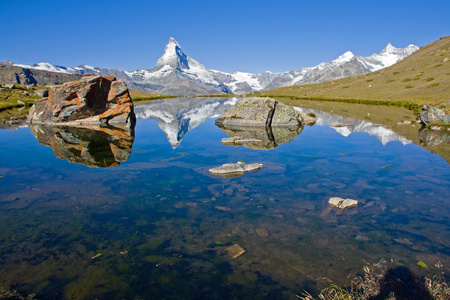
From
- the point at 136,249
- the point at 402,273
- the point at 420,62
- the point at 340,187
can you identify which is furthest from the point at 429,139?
the point at 420,62

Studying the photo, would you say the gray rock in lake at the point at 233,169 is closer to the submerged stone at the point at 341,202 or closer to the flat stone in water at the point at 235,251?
the submerged stone at the point at 341,202

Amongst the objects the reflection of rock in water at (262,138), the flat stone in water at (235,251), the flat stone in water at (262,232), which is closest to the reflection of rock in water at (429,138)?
the reflection of rock in water at (262,138)

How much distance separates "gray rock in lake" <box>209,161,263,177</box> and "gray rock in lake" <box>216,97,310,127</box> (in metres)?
21.6

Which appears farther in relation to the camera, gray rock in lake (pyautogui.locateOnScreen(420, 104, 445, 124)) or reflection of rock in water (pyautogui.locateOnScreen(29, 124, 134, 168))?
gray rock in lake (pyautogui.locateOnScreen(420, 104, 445, 124))

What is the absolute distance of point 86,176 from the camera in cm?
1727

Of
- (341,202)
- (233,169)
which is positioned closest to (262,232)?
(341,202)

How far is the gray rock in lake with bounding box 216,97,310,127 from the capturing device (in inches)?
1564

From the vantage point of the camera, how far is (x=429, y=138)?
2881 centimetres

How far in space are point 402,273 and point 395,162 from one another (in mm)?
14406

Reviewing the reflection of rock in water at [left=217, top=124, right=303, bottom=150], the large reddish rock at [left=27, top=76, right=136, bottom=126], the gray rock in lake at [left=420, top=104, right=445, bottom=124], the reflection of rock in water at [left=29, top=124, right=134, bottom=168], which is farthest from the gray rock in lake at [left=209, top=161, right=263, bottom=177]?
the gray rock in lake at [left=420, top=104, right=445, bottom=124]

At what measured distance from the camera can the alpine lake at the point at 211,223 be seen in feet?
25.8

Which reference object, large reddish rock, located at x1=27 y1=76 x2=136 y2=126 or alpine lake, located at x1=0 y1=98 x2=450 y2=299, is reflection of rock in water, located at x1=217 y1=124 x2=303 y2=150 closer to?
alpine lake, located at x1=0 y1=98 x2=450 y2=299

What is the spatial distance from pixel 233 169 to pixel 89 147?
1514 centimetres

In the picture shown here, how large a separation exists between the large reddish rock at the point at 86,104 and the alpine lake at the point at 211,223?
2144 centimetres
